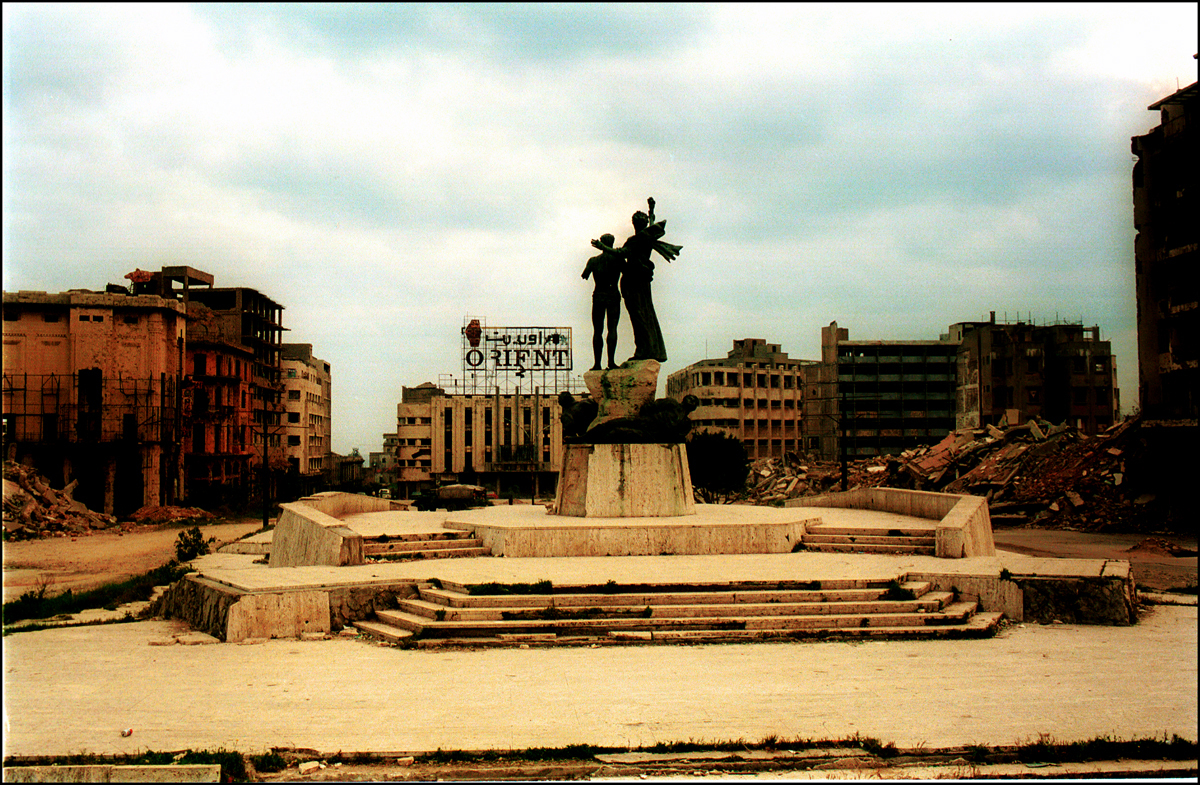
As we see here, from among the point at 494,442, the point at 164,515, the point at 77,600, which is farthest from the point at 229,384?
the point at 77,600

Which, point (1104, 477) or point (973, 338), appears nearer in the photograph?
point (1104, 477)

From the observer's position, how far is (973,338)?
72.3 meters

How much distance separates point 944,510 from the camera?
1867 cm

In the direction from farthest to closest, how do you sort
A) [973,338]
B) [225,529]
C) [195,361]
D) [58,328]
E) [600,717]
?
[973,338], [195,361], [58,328], [225,529], [600,717]

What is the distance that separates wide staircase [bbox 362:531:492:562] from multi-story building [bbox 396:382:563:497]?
5377 centimetres

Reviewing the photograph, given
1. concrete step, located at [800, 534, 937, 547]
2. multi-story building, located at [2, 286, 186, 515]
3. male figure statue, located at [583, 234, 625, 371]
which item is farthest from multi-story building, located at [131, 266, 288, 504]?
concrete step, located at [800, 534, 937, 547]

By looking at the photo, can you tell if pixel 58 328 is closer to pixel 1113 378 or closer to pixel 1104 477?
pixel 1104 477

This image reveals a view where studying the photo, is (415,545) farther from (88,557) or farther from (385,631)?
(88,557)

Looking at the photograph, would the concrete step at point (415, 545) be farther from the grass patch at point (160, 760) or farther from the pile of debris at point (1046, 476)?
the pile of debris at point (1046, 476)

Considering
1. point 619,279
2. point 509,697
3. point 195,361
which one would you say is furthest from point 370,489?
point 509,697

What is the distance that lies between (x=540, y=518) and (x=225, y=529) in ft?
80.9

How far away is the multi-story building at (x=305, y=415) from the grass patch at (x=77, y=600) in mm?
49260

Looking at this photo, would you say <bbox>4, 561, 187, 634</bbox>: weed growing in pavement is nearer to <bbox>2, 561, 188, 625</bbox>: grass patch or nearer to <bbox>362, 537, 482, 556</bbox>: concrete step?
<bbox>2, 561, 188, 625</bbox>: grass patch

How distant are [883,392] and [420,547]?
72.5m
